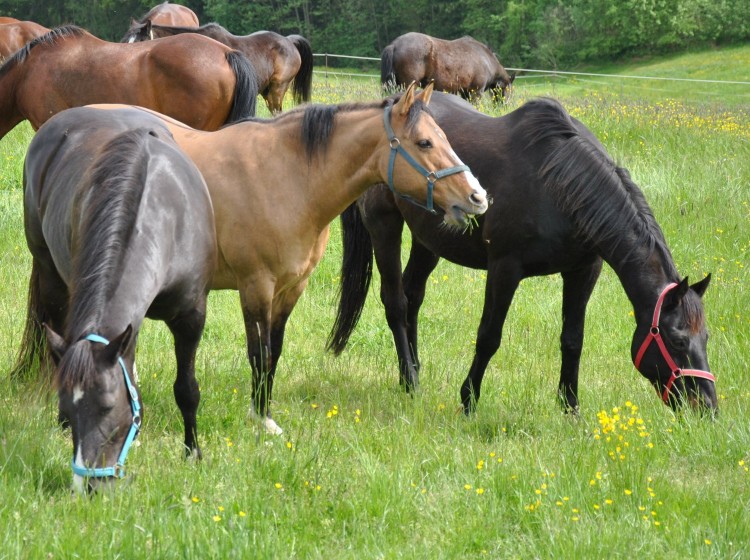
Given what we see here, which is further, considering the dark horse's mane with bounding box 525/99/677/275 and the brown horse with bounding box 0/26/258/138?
the brown horse with bounding box 0/26/258/138

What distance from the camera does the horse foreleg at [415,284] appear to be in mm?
6164

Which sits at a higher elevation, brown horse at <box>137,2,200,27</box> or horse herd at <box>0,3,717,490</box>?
horse herd at <box>0,3,717,490</box>

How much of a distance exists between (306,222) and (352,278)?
153 centimetres

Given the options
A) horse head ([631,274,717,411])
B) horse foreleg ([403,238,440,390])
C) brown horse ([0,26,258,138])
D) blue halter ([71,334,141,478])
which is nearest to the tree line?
brown horse ([0,26,258,138])

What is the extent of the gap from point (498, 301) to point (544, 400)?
0.71 m

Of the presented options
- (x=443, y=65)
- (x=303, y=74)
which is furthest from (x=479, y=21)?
(x=303, y=74)

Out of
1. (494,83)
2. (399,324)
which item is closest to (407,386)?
(399,324)

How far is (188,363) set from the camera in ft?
13.3

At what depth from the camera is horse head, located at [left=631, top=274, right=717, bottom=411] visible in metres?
4.53

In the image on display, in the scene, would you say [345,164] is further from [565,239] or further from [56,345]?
[56,345]

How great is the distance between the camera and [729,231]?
890cm

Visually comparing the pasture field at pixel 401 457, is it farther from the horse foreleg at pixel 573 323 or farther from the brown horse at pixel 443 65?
the brown horse at pixel 443 65

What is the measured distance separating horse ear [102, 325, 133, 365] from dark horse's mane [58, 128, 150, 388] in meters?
0.06

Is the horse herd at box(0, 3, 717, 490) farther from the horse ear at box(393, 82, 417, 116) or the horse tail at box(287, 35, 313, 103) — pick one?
the horse tail at box(287, 35, 313, 103)
